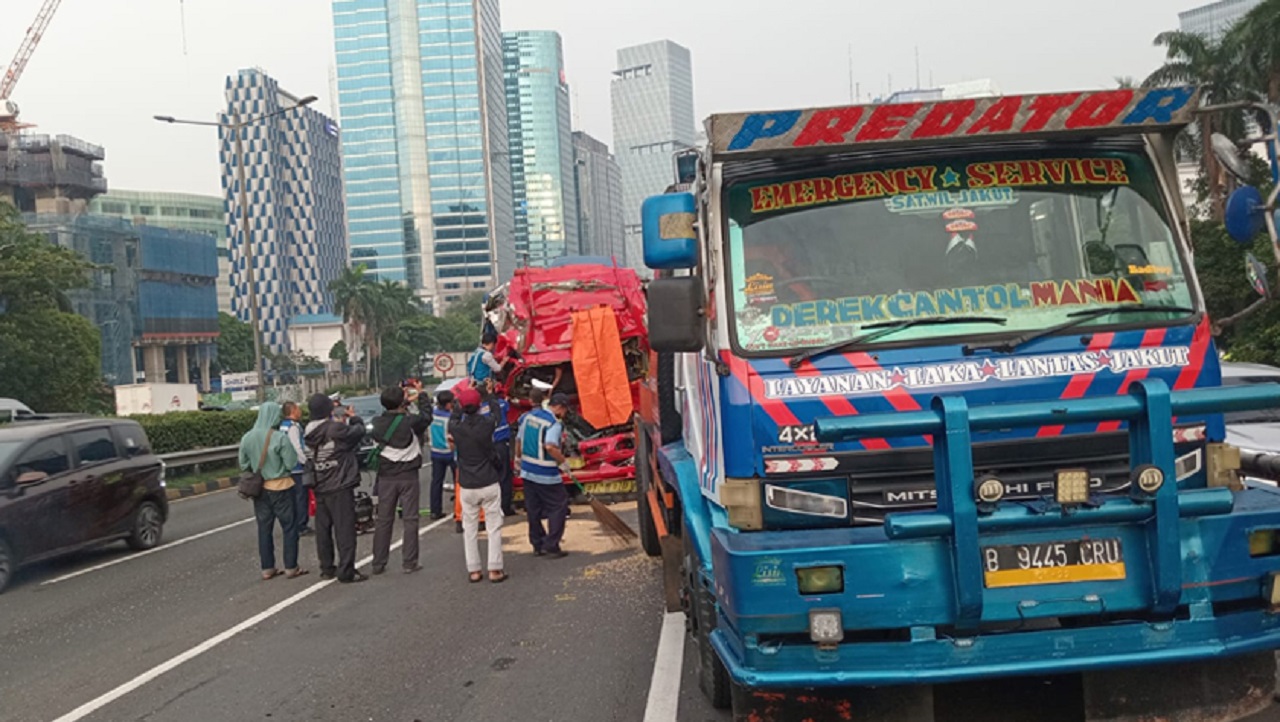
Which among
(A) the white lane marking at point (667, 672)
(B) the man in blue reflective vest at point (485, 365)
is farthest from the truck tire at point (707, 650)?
(B) the man in blue reflective vest at point (485, 365)

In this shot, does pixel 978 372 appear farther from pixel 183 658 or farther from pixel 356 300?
pixel 356 300

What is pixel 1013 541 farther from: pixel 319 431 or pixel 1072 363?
pixel 319 431

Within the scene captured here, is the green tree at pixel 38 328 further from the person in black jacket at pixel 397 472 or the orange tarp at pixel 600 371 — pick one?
the person in black jacket at pixel 397 472

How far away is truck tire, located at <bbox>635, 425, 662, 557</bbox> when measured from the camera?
9820 mm

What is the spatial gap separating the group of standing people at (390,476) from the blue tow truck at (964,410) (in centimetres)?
482

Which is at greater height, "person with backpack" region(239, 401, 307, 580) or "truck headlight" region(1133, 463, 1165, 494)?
"truck headlight" region(1133, 463, 1165, 494)

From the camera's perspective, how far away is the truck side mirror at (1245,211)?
→ 5.10m

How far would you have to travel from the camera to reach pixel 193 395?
49.9 m

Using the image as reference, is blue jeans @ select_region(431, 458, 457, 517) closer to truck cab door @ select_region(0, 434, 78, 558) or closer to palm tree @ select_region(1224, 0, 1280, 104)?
truck cab door @ select_region(0, 434, 78, 558)

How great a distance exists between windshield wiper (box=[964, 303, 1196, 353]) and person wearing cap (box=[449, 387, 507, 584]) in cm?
607

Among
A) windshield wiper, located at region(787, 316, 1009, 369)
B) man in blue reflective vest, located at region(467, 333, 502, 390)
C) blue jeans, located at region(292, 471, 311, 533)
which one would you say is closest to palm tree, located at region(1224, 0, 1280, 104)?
man in blue reflective vest, located at region(467, 333, 502, 390)

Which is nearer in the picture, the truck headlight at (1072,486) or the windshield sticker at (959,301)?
the truck headlight at (1072,486)

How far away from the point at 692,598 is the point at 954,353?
6.93 ft

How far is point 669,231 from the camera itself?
5285mm
